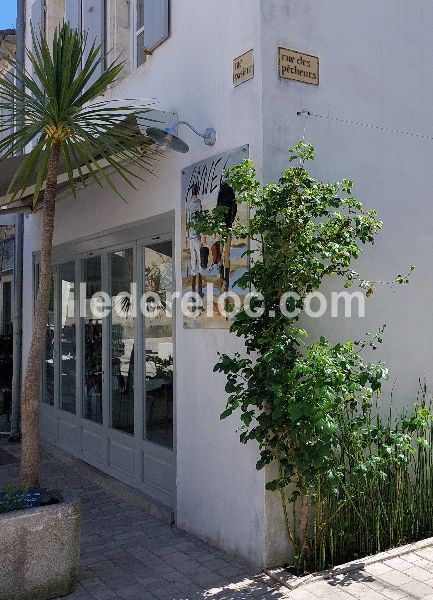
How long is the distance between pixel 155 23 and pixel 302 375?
155 inches

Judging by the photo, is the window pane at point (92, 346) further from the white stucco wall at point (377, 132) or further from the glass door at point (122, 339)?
the white stucco wall at point (377, 132)

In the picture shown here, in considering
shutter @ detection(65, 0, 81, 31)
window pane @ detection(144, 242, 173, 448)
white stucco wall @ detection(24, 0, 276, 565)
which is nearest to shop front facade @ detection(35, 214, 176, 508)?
window pane @ detection(144, 242, 173, 448)

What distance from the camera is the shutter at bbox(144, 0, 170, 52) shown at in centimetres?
596

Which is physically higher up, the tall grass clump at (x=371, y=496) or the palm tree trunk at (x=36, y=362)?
the palm tree trunk at (x=36, y=362)

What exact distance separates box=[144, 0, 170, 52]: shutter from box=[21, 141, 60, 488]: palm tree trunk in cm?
211

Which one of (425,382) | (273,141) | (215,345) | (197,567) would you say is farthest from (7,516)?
(425,382)

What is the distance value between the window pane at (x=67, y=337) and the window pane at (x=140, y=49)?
2.81m

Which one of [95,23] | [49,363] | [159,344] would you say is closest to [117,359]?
[159,344]

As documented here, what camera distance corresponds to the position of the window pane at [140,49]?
22.4 ft

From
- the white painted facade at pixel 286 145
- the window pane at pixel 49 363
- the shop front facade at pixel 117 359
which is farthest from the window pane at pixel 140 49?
the window pane at pixel 49 363

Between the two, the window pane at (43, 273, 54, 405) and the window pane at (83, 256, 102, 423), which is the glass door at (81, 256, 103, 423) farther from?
the window pane at (43, 273, 54, 405)

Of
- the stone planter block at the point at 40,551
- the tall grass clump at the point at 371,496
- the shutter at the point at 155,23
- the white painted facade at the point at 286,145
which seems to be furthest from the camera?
the shutter at the point at 155,23

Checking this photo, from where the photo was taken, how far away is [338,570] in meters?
4.50

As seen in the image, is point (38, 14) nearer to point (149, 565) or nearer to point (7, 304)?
point (149, 565)
